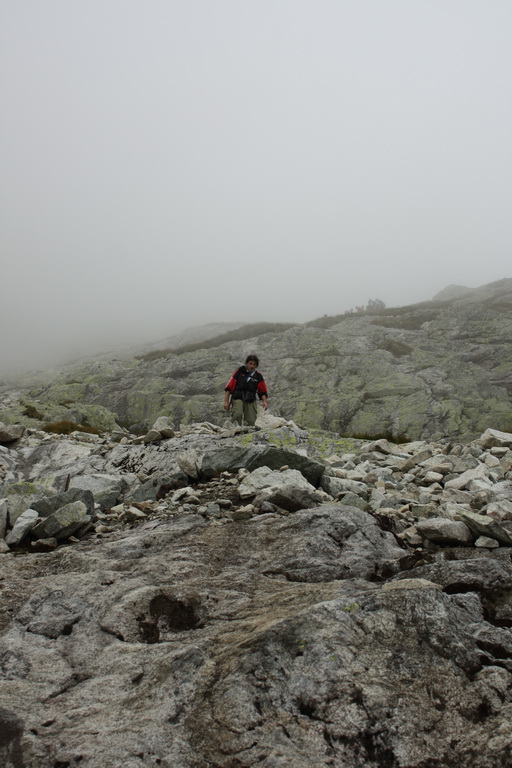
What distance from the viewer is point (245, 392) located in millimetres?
16781

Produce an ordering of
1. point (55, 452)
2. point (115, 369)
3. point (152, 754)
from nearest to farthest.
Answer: point (152, 754) < point (55, 452) < point (115, 369)

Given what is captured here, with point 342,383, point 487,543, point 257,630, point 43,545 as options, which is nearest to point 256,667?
point 257,630

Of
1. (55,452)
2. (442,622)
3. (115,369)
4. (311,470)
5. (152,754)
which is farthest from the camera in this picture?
(115,369)

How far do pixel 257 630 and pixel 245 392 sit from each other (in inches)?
525

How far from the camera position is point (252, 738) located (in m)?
2.62

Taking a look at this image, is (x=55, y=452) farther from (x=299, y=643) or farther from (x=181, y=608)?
(x=299, y=643)

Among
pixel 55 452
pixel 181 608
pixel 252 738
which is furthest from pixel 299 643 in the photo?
pixel 55 452

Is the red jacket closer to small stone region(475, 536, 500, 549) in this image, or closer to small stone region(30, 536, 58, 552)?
small stone region(30, 536, 58, 552)

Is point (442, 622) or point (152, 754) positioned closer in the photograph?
point (152, 754)

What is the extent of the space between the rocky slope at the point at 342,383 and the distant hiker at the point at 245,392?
18394 millimetres

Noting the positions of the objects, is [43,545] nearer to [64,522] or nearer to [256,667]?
[64,522]

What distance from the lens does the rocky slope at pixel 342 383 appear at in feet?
125

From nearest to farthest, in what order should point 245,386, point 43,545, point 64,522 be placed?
1. point 43,545
2. point 64,522
3. point 245,386

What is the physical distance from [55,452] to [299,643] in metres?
13.9
